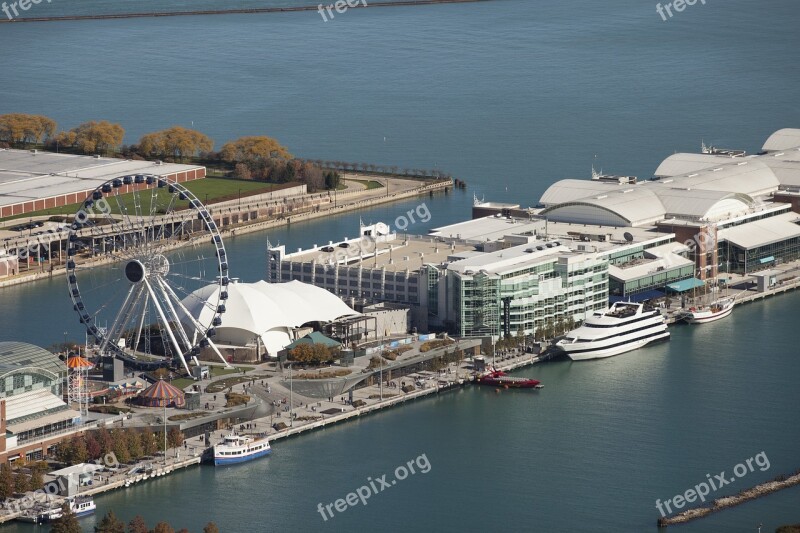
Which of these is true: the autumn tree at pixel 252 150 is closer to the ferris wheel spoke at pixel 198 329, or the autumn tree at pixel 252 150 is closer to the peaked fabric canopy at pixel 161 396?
the ferris wheel spoke at pixel 198 329

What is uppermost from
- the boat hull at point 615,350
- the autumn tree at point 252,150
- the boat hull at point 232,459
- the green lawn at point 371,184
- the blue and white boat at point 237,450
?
the autumn tree at point 252,150

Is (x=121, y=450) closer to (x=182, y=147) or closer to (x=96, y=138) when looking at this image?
(x=182, y=147)

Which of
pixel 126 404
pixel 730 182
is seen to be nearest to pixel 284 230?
pixel 730 182

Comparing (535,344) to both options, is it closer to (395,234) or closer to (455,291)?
(455,291)

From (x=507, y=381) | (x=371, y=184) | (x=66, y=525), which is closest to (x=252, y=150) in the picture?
(x=371, y=184)

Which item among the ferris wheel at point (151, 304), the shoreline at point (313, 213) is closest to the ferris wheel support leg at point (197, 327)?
the ferris wheel at point (151, 304)

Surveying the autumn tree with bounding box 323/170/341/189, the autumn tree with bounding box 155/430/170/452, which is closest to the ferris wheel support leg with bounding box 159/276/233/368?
the autumn tree with bounding box 155/430/170/452

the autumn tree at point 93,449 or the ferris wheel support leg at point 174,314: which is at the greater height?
the ferris wheel support leg at point 174,314
